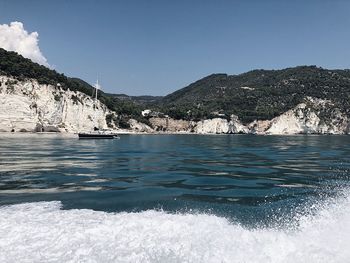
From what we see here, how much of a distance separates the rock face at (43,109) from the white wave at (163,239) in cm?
9410

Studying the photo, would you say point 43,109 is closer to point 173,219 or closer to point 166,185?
point 166,185

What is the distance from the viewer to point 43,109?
367ft

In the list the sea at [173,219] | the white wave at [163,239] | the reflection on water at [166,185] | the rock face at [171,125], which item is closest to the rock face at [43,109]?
the rock face at [171,125]

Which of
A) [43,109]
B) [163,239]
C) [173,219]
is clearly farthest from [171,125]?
[163,239]

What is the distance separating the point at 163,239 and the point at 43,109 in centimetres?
10934

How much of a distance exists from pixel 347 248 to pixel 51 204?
9.68m

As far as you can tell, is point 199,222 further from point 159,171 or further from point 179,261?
point 159,171

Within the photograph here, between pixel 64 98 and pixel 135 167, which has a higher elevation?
pixel 64 98

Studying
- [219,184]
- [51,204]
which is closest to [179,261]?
[51,204]

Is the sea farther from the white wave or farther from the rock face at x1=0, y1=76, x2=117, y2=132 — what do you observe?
the rock face at x1=0, y1=76, x2=117, y2=132

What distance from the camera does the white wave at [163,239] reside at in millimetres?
8594

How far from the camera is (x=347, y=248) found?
8.78 meters

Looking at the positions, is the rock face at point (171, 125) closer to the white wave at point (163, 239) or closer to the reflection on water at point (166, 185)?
the reflection on water at point (166, 185)

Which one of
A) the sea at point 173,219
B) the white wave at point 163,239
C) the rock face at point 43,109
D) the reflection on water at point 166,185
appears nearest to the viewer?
the white wave at point 163,239
